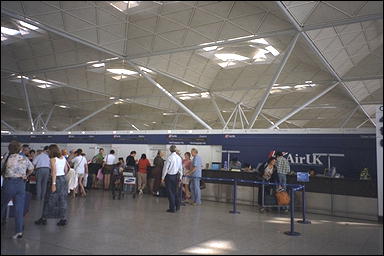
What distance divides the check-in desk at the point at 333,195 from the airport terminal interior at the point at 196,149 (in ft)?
0.12

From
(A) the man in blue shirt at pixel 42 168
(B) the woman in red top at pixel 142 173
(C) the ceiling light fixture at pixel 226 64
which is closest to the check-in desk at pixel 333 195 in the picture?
(B) the woman in red top at pixel 142 173

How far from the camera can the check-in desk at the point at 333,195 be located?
10438mm

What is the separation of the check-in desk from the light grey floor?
0.88 meters

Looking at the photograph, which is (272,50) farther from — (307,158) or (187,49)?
(307,158)

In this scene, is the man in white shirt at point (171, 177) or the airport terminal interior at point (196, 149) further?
the man in white shirt at point (171, 177)

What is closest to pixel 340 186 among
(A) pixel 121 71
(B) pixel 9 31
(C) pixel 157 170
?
(C) pixel 157 170

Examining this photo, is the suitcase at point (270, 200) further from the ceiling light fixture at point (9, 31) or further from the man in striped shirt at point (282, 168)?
the ceiling light fixture at point (9, 31)

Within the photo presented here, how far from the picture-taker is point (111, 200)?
469 inches

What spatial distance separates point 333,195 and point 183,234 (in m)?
6.78

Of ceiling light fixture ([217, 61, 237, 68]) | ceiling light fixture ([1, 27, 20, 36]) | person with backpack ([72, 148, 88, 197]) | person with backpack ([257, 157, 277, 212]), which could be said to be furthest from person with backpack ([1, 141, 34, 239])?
ceiling light fixture ([217, 61, 237, 68])

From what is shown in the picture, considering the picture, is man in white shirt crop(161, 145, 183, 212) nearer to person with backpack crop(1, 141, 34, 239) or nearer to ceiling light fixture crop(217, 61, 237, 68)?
person with backpack crop(1, 141, 34, 239)

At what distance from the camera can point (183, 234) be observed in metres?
6.86

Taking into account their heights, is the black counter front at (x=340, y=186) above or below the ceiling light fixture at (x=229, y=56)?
below

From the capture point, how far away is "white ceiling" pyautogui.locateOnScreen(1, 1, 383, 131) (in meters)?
9.03
